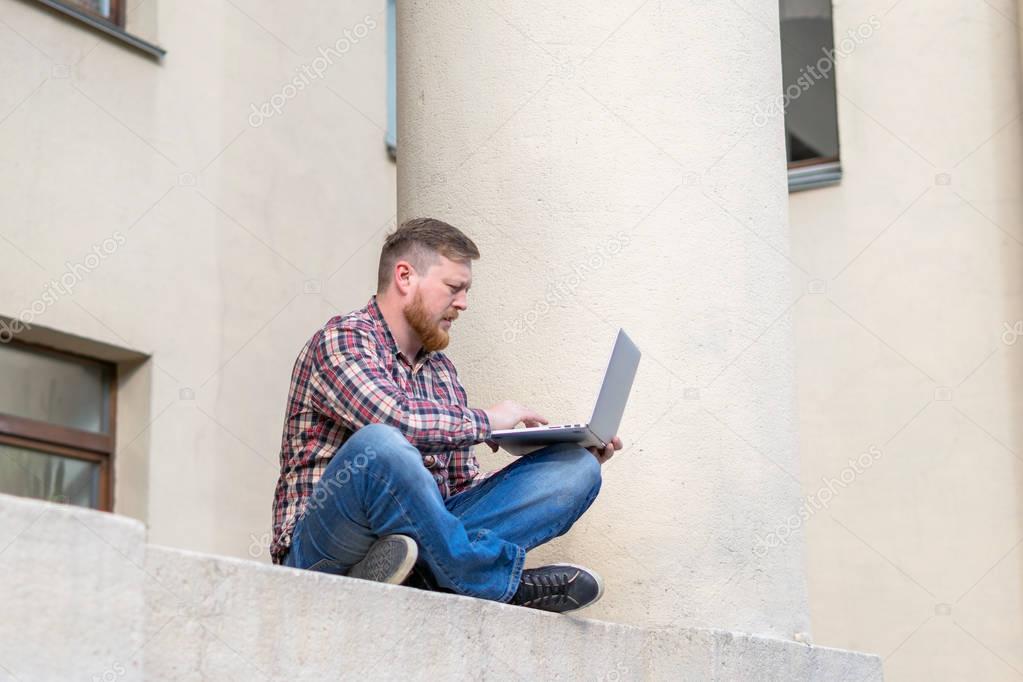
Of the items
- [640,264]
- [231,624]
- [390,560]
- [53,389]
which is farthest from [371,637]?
[53,389]

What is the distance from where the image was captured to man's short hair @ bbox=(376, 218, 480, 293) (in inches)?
189

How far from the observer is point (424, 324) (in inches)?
190

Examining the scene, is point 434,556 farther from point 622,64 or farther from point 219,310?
point 219,310

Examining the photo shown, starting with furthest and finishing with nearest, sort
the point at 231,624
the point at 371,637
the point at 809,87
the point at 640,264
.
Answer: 1. the point at 809,87
2. the point at 640,264
3. the point at 371,637
4. the point at 231,624

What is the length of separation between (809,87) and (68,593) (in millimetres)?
8743

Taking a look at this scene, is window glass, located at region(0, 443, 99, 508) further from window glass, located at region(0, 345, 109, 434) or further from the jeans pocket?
the jeans pocket

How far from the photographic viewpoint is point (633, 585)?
5.13 metres

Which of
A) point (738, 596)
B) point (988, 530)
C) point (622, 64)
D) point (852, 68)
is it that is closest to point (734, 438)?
point (738, 596)

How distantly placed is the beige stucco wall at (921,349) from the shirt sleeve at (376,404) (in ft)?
19.9

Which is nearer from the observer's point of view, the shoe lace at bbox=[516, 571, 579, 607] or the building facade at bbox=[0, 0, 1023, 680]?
the shoe lace at bbox=[516, 571, 579, 607]

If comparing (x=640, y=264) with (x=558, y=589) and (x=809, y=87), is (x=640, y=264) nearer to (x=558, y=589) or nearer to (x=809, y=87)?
(x=558, y=589)

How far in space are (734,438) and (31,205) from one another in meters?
5.12

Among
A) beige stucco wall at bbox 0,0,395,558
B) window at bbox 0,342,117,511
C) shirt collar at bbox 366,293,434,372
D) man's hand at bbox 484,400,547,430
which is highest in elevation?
beige stucco wall at bbox 0,0,395,558

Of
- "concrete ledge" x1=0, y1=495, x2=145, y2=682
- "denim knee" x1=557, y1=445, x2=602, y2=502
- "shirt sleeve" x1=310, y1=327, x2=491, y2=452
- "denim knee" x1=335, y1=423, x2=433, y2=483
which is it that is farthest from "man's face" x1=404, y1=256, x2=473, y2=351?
"concrete ledge" x1=0, y1=495, x2=145, y2=682
